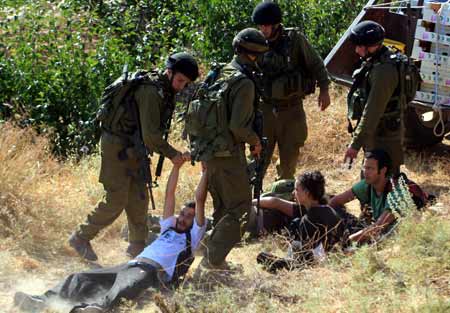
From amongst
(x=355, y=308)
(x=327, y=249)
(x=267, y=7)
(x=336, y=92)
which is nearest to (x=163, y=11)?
(x=336, y=92)

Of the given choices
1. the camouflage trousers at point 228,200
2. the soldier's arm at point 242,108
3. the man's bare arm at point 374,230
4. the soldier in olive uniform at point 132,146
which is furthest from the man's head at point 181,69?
the man's bare arm at point 374,230

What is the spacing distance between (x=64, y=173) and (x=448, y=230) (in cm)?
425

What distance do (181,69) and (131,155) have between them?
74 centimetres

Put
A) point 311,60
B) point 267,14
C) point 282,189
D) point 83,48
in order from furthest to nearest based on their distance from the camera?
1. point 83,48
2. point 311,60
3. point 282,189
4. point 267,14

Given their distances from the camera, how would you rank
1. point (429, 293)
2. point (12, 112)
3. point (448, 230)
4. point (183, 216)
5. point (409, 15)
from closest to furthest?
point (429, 293)
point (448, 230)
point (183, 216)
point (409, 15)
point (12, 112)

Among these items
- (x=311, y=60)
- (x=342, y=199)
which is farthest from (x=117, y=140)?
(x=311, y=60)

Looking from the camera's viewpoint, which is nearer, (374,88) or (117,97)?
(117,97)

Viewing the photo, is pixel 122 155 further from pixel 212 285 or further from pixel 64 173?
pixel 64 173

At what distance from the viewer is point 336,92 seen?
33.3 feet

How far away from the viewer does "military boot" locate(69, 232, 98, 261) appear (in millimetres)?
6215

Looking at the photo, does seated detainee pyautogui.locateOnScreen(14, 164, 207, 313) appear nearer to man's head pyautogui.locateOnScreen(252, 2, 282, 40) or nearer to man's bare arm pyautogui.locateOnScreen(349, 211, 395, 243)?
man's bare arm pyautogui.locateOnScreen(349, 211, 395, 243)

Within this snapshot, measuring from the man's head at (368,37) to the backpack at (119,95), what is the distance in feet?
5.06

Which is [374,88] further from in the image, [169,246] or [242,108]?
[169,246]

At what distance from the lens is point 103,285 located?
5215mm
